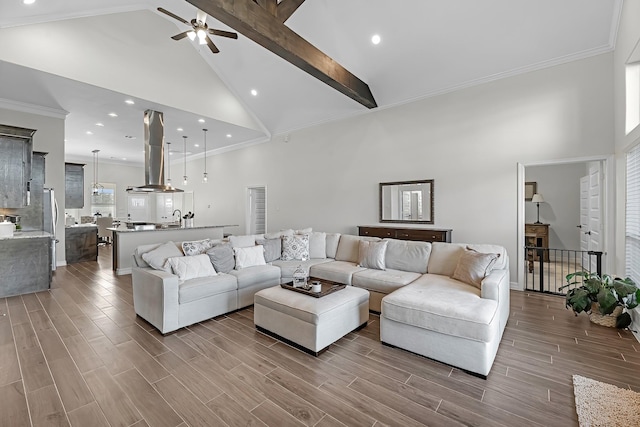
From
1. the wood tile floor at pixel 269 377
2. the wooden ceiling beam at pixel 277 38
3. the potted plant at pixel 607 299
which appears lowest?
the wood tile floor at pixel 269 377

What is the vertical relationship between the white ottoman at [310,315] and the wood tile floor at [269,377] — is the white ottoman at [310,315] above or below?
above

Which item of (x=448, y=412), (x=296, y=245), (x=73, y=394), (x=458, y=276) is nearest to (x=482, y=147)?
(x=458, y=276)

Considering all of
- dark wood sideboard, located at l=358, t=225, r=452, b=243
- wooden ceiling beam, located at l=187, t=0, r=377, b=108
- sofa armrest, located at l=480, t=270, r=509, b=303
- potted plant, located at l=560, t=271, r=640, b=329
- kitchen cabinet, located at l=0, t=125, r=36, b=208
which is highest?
wooden ceiling beam, located at l=187, t=0, r=377, b=108

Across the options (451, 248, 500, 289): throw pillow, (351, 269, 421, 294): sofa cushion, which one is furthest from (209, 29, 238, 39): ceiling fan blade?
(451, 248, 500, 289): throw pillow

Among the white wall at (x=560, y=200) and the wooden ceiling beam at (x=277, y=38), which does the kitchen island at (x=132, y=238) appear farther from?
the white wall at (x=560, y=200)

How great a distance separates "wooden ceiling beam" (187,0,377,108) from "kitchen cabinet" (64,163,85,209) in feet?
25.6

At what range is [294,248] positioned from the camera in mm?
4750

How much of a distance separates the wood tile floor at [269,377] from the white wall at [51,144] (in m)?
3.79

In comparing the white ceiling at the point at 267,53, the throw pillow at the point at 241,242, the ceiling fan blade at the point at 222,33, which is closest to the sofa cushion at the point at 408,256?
the throw pillow at the point at 241,242

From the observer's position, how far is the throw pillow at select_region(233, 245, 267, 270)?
402cm

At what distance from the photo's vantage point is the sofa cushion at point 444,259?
366 centimetres

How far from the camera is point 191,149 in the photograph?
9.97m

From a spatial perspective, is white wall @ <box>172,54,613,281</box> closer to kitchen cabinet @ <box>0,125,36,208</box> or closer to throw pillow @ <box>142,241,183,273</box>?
throw pillow @ <box>142,241,183,273</box>

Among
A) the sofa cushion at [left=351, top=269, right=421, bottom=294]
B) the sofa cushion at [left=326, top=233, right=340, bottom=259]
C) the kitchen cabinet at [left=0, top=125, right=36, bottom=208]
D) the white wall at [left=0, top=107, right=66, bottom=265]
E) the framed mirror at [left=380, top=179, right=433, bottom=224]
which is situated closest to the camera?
the sofa cushion at [left=351, top=269, right=421, bottom=294]
